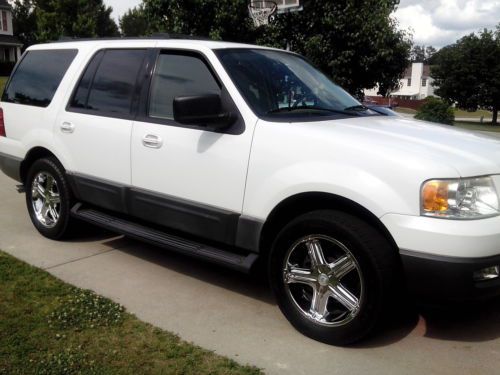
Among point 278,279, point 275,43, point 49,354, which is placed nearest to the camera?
point 49,354

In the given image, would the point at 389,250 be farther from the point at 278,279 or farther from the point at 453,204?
the point at 278,279

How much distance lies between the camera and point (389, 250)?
10.2ft

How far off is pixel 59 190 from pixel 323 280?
9.47ft

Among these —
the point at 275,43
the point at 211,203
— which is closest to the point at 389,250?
the point at 211,203

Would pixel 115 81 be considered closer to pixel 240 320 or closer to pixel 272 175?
pixel 272 175

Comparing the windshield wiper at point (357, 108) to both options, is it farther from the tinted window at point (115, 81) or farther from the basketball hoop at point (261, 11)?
the basketball hoop at point (261, 11)

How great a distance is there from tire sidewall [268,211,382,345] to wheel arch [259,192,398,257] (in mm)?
89

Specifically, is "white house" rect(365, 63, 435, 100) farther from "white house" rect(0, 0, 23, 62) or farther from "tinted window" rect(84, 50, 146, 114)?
"tinted window" rect(84, 50, 146, 114)

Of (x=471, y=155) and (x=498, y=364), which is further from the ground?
(x=471, y=155)

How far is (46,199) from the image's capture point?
17.6 ft

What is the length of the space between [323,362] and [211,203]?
1332 millimetres

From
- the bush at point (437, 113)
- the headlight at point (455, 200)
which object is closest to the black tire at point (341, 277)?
the headlight at point (455, 200)

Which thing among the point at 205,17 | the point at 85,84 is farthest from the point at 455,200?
the point at 205,17

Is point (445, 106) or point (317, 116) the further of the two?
point (445, 106)
